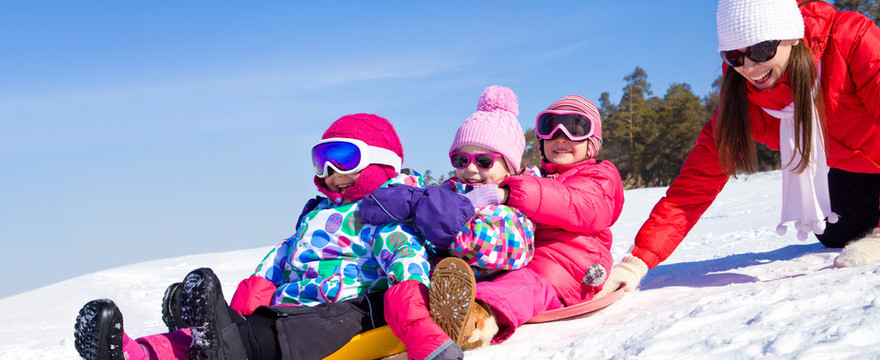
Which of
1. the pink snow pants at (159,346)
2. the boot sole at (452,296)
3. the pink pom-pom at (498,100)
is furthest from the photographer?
the pink pom-pom at (498,100)

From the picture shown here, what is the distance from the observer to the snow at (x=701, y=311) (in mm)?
1964

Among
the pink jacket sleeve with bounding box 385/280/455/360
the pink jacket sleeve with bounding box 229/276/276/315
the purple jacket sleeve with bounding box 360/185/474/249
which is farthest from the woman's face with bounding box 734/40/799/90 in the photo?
the pink jacket sleeve with bounding box 229/276/276/315

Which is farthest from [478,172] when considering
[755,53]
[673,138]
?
[673,138]

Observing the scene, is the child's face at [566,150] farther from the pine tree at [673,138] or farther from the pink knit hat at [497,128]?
the pine tree at [673,138]

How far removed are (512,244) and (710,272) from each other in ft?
5.49

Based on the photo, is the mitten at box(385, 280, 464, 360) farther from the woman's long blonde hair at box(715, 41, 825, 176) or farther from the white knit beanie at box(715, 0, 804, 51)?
the woman's long blonde hair at box(715, 41, 825, 176)

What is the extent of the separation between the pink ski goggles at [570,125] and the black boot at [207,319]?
187 cm

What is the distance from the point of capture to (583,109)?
3424 mm

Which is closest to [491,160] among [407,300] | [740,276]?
[407,300]

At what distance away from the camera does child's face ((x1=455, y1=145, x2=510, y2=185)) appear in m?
→ 3.30

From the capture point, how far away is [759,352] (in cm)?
188

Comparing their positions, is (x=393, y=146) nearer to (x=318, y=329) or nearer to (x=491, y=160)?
(x=491, y=160)

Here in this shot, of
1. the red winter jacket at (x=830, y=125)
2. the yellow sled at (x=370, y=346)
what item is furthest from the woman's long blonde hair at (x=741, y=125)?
the yellow sled at (x=370, y=346)

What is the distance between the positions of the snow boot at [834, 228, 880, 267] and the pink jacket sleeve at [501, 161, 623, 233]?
1.06 metres
